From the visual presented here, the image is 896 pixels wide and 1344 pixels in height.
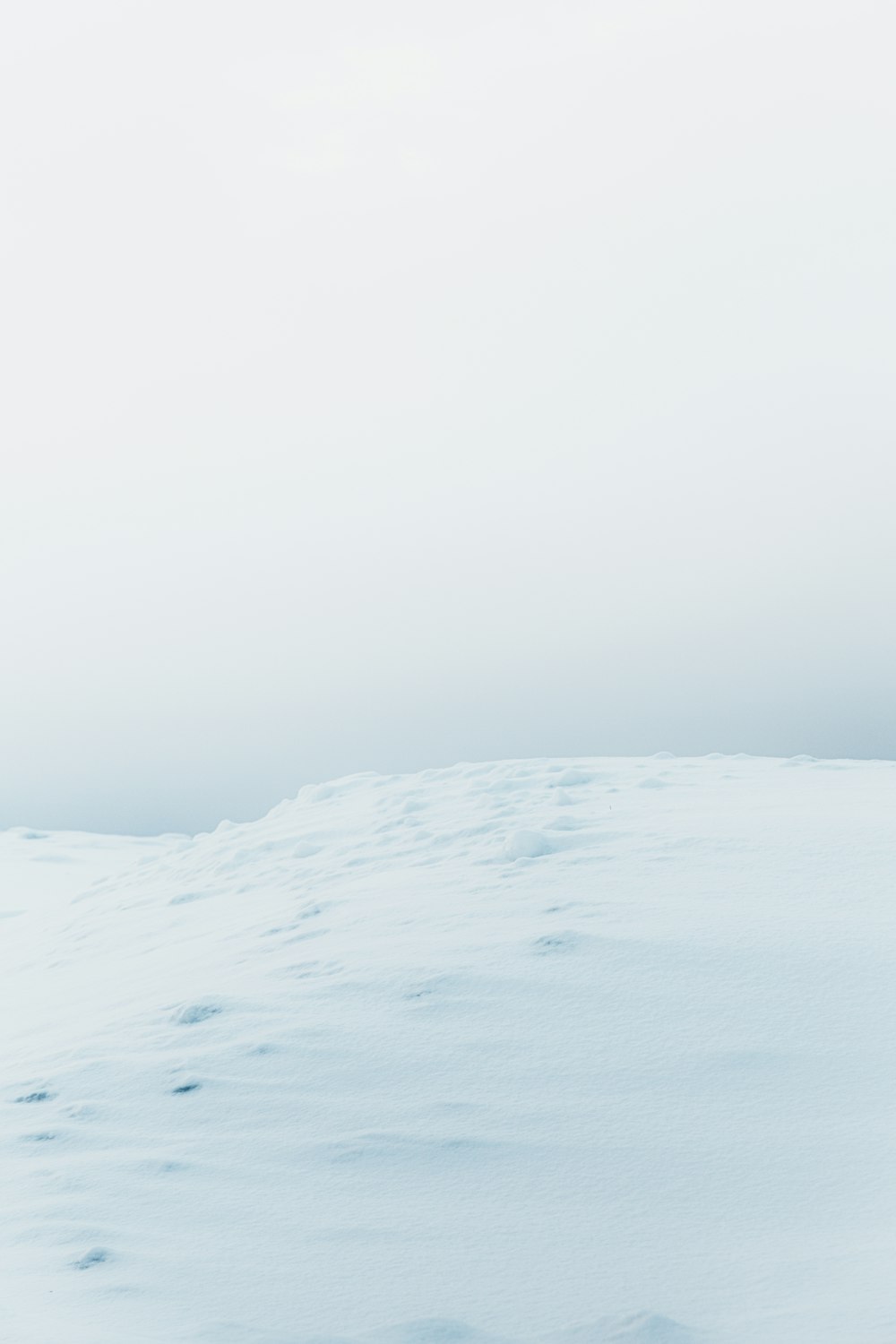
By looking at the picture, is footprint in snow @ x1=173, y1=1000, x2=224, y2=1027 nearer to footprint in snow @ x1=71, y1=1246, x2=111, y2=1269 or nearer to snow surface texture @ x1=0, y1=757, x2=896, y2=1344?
snow surface texture @ x1=0, y1=757, x2=896, y2=1344

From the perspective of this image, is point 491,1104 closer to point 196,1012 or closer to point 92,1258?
point 92,1258

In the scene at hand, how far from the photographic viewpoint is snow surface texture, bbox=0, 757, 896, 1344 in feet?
8.55

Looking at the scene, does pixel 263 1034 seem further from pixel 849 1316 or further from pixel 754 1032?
pixel 849 1316

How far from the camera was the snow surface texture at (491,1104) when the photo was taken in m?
2.61

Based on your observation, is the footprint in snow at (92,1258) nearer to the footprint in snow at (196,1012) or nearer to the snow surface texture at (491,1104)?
the snow surface texture at (491,1104)

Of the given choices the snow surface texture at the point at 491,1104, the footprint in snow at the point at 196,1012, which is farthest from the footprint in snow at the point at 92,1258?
the footprint in snow at the point at 196,1012

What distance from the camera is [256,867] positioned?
720 cm

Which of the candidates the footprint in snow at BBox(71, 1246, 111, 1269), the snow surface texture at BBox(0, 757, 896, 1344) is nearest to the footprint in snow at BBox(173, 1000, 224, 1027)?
the snow surface texture at BBox(0, 757, 896, 1344)

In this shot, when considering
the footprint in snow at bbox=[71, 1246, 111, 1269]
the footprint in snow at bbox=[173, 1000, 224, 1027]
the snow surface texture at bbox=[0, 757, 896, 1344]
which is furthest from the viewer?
the footprint in snow at bbox=[173, 1000, 224, 1027]

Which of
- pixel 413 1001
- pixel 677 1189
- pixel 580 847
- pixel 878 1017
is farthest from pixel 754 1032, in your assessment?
pixel 580 847

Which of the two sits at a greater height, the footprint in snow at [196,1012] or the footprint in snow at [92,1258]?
the footprint in snow at [196,1012]

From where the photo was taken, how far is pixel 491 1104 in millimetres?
3471

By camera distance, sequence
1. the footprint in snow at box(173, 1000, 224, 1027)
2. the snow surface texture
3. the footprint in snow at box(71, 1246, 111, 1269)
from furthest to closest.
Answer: the footprint in snow at box(173, 1000, 224, 1027)
the footprint in snow at box(71, 1246, 111, 1269)
the snow surface texture

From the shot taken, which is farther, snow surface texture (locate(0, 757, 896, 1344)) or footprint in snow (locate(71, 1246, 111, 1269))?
footprint in snow (locate(71, 1246, 111, 1269))
